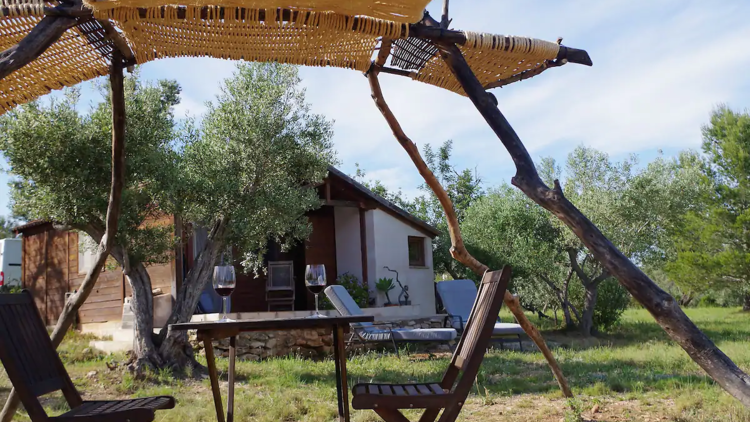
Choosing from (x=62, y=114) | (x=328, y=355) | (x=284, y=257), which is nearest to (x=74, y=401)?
(x=62, y=114)

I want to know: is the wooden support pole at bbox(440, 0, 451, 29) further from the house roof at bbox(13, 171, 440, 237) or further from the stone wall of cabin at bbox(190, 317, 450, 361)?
the house roof at bbox(13, 171, 440, 237)

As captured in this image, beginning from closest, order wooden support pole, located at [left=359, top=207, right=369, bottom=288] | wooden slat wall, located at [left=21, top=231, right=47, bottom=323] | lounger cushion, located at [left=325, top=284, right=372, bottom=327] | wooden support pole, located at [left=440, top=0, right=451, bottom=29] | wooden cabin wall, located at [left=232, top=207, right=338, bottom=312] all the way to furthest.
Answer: wooden support pole, located at [left=440, top=0, right=451, bottom=29], lounger cushion, located at [left=325, top=284, right=372, bottom=327], wooden support pole, located at [left=359, top=207, right=369, bottom=288], wooden cabin wall, located at [left=232, top=207, right=338, bottom=312], wooden slat wall, located at [left=21, top=231, right=47, bottom=323]

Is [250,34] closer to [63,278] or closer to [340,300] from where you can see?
[340,300]

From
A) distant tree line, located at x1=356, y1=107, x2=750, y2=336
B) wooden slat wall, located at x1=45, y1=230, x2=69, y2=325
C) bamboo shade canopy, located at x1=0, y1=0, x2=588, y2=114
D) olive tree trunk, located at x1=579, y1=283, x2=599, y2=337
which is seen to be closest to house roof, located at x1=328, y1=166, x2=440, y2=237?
distant tree line, located at x1=356, y1=107, x2=750, y2=336

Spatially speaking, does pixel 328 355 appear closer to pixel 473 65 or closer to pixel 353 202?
pixel 353 202

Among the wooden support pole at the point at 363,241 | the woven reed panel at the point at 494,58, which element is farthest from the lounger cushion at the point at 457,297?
the woven reed panel at the point at 494,58

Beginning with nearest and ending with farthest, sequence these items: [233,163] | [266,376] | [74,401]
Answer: [74,401], [266,376], [233,163]

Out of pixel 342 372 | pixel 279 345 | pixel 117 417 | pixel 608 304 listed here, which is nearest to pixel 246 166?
pixel 279 345

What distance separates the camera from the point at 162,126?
749cm

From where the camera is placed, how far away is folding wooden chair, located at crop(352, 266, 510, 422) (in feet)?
7.65

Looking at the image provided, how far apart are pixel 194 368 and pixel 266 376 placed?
1.12 metres

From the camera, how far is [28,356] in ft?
7.94

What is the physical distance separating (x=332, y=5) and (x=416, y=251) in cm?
1184

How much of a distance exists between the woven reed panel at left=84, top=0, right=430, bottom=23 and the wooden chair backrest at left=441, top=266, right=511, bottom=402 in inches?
49.9
